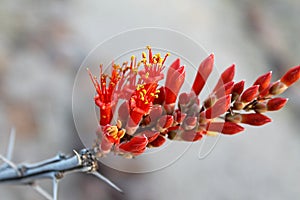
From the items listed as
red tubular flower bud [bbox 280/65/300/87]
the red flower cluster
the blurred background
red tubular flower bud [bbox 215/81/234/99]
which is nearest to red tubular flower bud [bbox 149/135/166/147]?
the red flower cluster

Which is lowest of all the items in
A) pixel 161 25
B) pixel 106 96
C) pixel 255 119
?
pixel 255 119

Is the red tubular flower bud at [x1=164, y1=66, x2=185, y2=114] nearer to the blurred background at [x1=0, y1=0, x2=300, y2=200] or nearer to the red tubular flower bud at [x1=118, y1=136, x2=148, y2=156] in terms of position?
the red tubular flower bud at [x1=118, y1=136, x2=148, y2=156]

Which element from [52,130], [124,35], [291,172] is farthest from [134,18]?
[124,35]

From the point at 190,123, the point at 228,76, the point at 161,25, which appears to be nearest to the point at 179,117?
the point at 190,123

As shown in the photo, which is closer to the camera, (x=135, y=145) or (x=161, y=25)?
(x=135, y=145)

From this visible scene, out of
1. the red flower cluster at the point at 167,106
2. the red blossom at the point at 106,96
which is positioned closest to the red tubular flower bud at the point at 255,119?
the red flower cluster at the point at 167,106

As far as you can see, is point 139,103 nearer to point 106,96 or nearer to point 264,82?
point 106,96

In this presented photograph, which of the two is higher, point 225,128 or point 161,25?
point 161,25

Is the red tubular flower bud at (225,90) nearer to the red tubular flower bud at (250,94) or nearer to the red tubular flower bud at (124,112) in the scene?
the red tubular flower bud at (250,94)
